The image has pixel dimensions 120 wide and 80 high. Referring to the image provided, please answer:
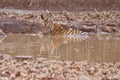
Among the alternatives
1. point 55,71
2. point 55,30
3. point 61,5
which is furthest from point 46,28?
point 61,5

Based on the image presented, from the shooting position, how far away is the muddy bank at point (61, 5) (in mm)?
35500

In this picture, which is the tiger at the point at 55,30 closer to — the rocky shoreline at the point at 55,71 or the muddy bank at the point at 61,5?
the rocky shoreline at the point at 55,71

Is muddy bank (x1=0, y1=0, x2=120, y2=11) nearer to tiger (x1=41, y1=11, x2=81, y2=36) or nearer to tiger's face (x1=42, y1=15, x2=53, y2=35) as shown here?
tiger's face (x1=42, y1=15, x2=53, y2=35)

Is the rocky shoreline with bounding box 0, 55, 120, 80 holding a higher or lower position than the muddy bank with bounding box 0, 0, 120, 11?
higher

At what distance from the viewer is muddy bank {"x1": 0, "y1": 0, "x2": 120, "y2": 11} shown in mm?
35500

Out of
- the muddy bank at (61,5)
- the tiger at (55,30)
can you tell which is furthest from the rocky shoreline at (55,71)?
the muddy bank at (61,5)

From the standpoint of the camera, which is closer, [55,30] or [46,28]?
[55,30]

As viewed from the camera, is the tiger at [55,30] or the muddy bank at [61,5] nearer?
the tiger at [55,30]

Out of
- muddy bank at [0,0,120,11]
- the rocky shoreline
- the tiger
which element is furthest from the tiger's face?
muddy bank at [0,0,120,11]

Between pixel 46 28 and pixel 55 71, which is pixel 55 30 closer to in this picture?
pixel 46 28

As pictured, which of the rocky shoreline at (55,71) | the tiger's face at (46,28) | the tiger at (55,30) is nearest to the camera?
the rocky shoreline at (55,71)

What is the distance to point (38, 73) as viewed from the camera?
8.02m

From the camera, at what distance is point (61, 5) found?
36.0 m

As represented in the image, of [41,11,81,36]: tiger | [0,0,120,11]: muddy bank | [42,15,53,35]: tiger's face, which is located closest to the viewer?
[41,11,81,36]: tiger
